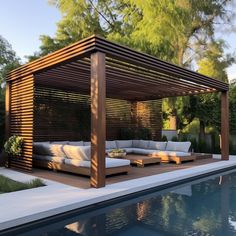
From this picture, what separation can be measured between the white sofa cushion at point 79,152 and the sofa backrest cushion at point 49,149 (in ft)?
1.28

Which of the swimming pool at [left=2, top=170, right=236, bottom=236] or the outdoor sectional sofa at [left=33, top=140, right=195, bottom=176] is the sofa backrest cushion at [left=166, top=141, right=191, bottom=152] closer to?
the outdoor sectional sofa at [left=33, top=140, right=195, bottom=176]

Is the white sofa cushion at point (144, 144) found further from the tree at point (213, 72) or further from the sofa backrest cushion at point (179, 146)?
the tree at point (213, 72)

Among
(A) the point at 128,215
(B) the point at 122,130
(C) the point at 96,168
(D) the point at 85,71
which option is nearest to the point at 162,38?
(B) the point at 122,130

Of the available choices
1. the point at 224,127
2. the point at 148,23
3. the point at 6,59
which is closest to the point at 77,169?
the point at 224,127

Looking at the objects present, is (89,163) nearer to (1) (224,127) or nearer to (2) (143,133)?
(1) (224,127)

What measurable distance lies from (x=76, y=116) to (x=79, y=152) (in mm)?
→ 5495

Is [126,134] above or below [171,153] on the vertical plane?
above

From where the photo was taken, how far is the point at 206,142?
16.8m

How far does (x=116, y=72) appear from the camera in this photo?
9.89 meters

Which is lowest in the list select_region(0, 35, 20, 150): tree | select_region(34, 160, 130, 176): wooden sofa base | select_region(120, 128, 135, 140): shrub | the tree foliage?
select_region(34, 160, 130, 176): wooden sofa base

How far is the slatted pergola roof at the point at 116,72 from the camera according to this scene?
742cm

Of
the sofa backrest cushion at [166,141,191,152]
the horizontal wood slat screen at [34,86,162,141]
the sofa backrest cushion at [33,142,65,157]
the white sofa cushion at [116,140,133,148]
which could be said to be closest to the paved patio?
the sofa backrest cushion at [33,142,65,157]

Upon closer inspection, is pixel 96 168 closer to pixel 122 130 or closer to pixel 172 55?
pixel 122 130

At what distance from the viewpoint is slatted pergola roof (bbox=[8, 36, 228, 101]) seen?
7422 millimetres
